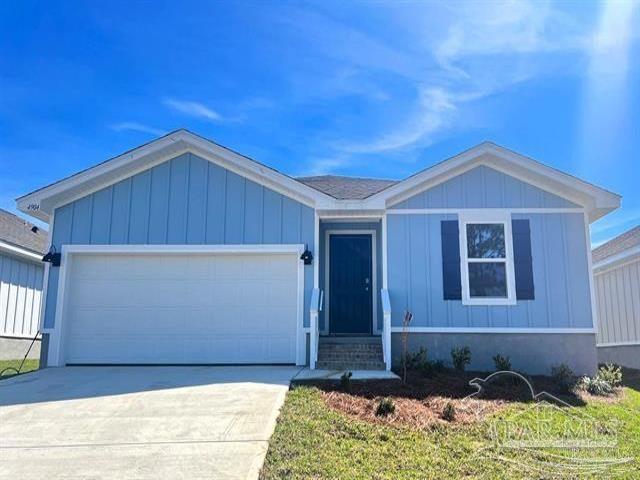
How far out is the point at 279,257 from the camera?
31.7ft

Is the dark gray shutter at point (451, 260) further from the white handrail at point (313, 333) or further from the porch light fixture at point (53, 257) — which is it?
the porch light fixture at point (53, 257)

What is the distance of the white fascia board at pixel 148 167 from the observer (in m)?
9.58

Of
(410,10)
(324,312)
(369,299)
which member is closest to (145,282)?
(324,312)

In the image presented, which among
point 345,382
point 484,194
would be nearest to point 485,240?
point 484,194

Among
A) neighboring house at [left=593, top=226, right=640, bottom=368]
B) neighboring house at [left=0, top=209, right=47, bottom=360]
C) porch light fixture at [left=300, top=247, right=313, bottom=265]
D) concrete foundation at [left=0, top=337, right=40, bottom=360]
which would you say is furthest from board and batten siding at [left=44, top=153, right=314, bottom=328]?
neighboring house at [left=593, top=226, right=640, bottom=368]

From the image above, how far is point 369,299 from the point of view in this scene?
1078cm

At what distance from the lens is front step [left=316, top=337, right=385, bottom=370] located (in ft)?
28.6

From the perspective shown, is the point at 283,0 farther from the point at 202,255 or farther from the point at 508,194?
the point at 508,194

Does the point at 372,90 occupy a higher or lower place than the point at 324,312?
higher

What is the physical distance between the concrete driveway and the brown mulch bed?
2.85 feet

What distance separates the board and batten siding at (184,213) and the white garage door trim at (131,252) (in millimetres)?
98

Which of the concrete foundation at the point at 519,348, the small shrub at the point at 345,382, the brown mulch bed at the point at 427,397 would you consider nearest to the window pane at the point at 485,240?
the concrete foundation at the point at 519,348

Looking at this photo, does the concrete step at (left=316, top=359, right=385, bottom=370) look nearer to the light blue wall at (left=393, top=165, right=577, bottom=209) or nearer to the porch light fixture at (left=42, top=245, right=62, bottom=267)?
the light blue wall at (left=393, top=165, right=577, bottom=209)

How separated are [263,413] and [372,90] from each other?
8.39m
